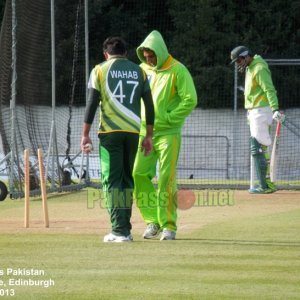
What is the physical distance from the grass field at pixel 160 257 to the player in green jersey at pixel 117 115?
0.56 metres

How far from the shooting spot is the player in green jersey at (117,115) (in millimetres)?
11461

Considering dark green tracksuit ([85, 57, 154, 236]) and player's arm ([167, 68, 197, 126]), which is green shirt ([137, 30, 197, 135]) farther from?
dark green tracksuit ([85, 57, 154, 236])

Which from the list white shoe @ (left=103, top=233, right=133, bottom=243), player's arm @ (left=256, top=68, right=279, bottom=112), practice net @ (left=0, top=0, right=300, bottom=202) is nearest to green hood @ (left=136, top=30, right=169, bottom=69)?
white shoe @ (left=103, top=233, right=133, bottom=243)

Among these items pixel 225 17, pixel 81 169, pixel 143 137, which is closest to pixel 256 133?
pixel 81 169

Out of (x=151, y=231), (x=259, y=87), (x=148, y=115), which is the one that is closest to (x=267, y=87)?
(x=259, y=87)

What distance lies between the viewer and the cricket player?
17344mm

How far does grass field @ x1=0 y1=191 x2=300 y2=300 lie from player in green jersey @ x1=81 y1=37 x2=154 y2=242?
1.84 ft

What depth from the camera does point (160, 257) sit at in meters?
10.6

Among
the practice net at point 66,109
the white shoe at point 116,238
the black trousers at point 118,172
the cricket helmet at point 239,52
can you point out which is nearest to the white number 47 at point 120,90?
the black trousers at point 118,172

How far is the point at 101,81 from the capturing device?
11477 millimetres

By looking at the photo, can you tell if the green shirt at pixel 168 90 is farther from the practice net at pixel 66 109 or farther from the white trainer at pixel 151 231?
the practice net at pixel 66 109

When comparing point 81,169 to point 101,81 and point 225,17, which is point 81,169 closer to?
point 101,81

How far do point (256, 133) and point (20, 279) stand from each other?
9.03m

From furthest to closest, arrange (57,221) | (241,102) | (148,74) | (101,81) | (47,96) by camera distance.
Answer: (241,102)
(47,96)
(57,221)
(148,74)
(101,81)
